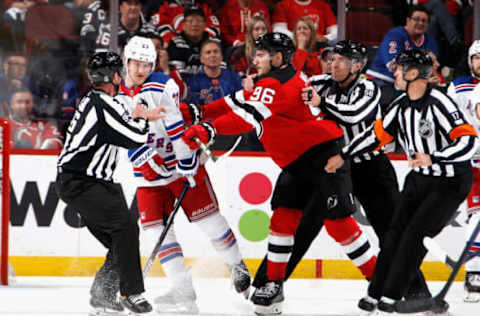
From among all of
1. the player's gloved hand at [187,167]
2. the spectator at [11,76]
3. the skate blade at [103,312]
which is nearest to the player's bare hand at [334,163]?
the player's gloved hand at [187,167]

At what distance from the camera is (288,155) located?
3.80 m

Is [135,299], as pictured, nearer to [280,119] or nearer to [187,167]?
[187,167]

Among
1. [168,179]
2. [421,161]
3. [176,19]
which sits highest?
[176,19]

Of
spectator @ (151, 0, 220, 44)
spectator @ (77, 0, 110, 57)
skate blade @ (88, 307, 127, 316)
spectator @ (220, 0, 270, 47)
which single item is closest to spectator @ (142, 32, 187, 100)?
spectator @ (151, 0, 220, 44)

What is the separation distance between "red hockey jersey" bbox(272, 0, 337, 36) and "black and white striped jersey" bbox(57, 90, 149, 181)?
2.07 m

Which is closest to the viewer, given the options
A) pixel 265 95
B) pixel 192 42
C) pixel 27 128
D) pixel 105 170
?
pixel 105 170

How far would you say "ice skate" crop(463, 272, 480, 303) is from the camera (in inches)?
165

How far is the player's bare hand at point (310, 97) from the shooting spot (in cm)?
371

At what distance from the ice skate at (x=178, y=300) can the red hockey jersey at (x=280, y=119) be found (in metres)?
0.82

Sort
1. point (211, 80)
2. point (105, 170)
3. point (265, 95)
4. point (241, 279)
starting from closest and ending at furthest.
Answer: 1. point (105, 170)
2. point (265, 95)
3. point (241, 279)
4. point (211, 80)

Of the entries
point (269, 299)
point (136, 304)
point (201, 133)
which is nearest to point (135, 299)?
point (136, 304)

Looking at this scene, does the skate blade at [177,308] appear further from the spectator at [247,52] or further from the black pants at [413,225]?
the spectator at [247,52]

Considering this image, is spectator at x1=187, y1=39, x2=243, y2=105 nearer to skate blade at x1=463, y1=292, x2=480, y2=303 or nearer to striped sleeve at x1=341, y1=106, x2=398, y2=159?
striped sleeve at x1=341, y1=106, x2=398, y2=159

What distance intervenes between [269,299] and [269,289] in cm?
5
